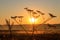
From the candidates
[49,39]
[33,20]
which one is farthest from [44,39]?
[33,20]

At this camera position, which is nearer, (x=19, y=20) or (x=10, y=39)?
(x=19, y=20)

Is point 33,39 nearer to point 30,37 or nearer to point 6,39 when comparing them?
point 30,37

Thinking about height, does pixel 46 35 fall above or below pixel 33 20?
below

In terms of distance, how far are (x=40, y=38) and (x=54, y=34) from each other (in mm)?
1057

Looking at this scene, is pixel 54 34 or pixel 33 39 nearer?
pixel 33 39

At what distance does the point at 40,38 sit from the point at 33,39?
2267 mm

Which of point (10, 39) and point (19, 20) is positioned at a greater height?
point (19, 20)

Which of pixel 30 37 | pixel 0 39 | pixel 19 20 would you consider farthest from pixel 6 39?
pixel 19 20

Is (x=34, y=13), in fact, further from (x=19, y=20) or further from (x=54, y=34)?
(x=54, y=34)


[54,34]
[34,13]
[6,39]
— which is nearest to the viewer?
[34,13]

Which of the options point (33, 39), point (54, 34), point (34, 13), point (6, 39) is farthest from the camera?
point (54, 34)

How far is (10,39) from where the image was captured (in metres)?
16.3

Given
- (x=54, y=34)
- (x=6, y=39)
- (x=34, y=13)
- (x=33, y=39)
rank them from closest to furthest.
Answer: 1. (x=34, y=13)
2. (x=33, y=39)
3. (x=6, y=39)
4. (x=54, y=34)

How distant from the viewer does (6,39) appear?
17.0 m
